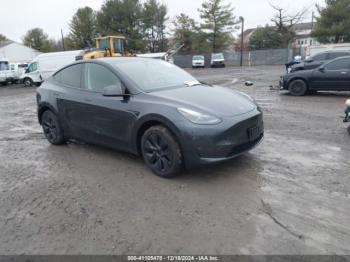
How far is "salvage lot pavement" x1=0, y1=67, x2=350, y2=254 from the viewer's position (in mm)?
2873

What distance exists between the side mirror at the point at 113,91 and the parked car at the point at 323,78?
28.7ft

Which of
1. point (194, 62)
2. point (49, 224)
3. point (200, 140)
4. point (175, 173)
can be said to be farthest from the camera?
point (194, 62)

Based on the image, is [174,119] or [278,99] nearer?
[174,119]

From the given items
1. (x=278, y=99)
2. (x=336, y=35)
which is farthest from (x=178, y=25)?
(x=278, y=99)

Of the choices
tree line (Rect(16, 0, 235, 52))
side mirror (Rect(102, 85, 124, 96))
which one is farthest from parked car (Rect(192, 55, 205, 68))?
side mirror (Rect(102, 85, 124, 96))

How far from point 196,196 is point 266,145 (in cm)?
232

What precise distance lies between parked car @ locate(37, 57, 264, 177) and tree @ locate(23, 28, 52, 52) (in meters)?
67.5

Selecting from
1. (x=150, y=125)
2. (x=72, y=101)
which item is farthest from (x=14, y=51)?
(x=150, y=125)

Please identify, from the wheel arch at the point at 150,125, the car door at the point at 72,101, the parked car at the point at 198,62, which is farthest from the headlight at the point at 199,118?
the parked car at the point at 198,62

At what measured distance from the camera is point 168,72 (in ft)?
17.2

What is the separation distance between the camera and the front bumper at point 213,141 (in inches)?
151

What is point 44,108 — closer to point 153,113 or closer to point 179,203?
point 153,113

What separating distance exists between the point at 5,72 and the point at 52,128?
2346 centimetres

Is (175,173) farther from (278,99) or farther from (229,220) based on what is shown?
(278,99)
